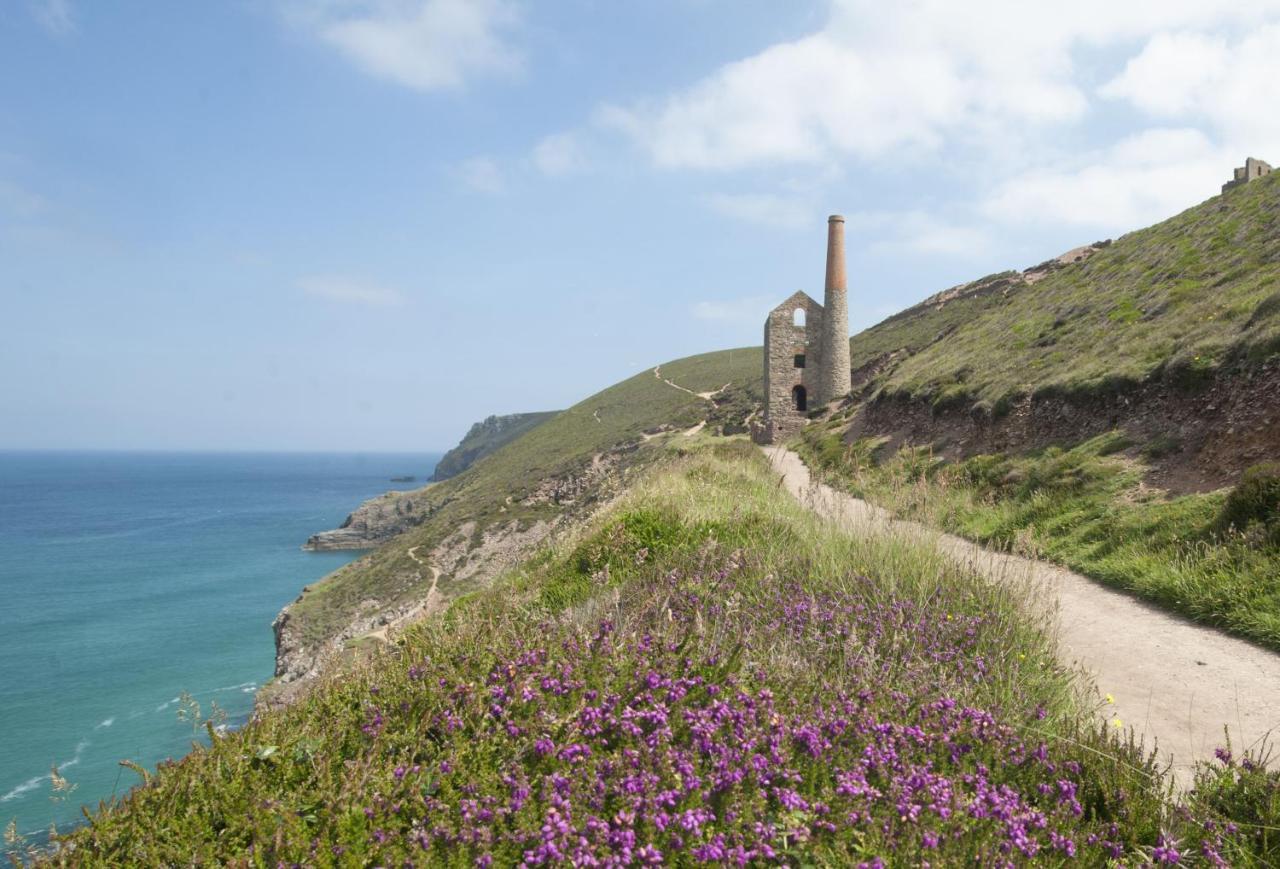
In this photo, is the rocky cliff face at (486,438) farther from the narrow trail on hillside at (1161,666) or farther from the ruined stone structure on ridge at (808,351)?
the narrow trail on hillside at (1161,666)

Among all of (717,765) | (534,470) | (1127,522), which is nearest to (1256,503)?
(1127,522)

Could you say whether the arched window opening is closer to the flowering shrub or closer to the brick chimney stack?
the brick chimney stack

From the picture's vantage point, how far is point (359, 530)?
3524 inches

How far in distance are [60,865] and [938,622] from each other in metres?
5.01

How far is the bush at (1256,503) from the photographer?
742cm

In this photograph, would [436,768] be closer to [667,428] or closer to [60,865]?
[60,865]

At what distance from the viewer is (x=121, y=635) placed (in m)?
48.2

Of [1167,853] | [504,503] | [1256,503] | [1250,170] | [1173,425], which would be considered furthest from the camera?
[504,503]

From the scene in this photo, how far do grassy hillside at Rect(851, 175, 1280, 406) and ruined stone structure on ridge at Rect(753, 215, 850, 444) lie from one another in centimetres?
611

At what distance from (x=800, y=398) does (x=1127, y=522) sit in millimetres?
32526

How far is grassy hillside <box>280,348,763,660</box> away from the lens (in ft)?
141

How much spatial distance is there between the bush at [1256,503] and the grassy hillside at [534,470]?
20844 mm

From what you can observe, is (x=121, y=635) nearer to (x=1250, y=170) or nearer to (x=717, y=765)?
(x=717, y=765)

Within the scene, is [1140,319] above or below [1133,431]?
above
